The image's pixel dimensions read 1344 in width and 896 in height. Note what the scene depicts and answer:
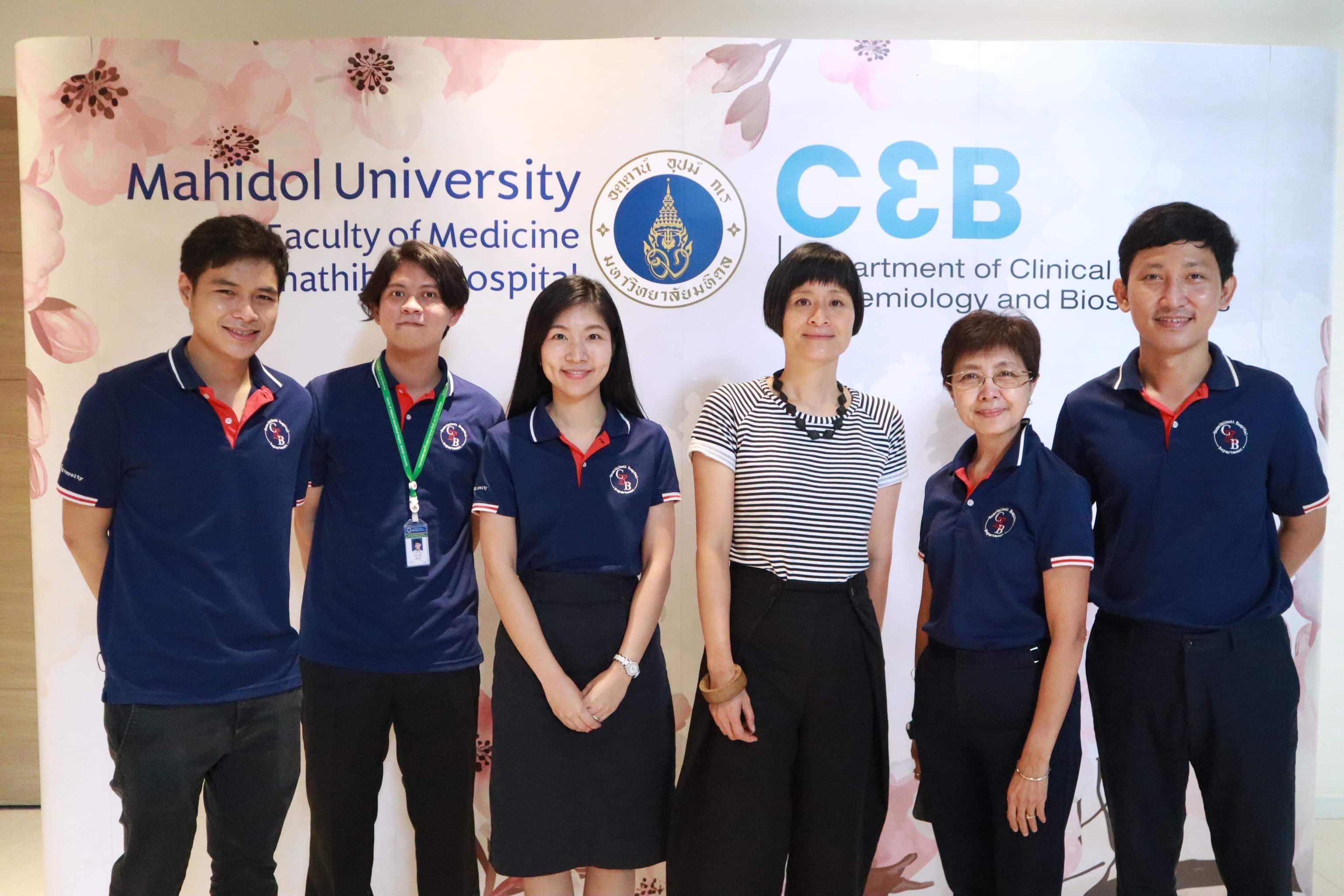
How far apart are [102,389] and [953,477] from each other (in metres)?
2.03

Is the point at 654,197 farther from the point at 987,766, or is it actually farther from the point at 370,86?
the point at 987,766

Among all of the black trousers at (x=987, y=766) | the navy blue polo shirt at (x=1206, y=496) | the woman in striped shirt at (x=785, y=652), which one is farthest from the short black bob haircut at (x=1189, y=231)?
the black trousers at (x=987, y=766)

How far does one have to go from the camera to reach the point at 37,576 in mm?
2941

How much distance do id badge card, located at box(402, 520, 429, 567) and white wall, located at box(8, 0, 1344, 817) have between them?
2101 mm

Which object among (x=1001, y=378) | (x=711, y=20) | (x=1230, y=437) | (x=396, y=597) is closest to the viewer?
(x=1001, y=378)

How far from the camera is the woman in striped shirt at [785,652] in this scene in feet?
7.39

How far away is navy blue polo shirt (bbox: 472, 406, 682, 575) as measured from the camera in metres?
2.31

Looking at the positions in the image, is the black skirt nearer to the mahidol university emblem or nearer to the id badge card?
the id badge card

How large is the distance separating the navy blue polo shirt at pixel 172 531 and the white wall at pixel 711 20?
79.1 inches

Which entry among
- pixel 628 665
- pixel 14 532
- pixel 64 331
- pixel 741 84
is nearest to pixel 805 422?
pixel 628 665

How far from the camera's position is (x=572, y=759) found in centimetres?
229

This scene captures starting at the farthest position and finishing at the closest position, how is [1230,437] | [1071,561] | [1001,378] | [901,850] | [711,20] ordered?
[711,20] < [901,850] < [1230,437] < [1001,378] < [1071,561]

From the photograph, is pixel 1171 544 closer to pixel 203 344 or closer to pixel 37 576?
pixel 203 344

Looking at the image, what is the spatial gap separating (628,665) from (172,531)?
1.10 meters
